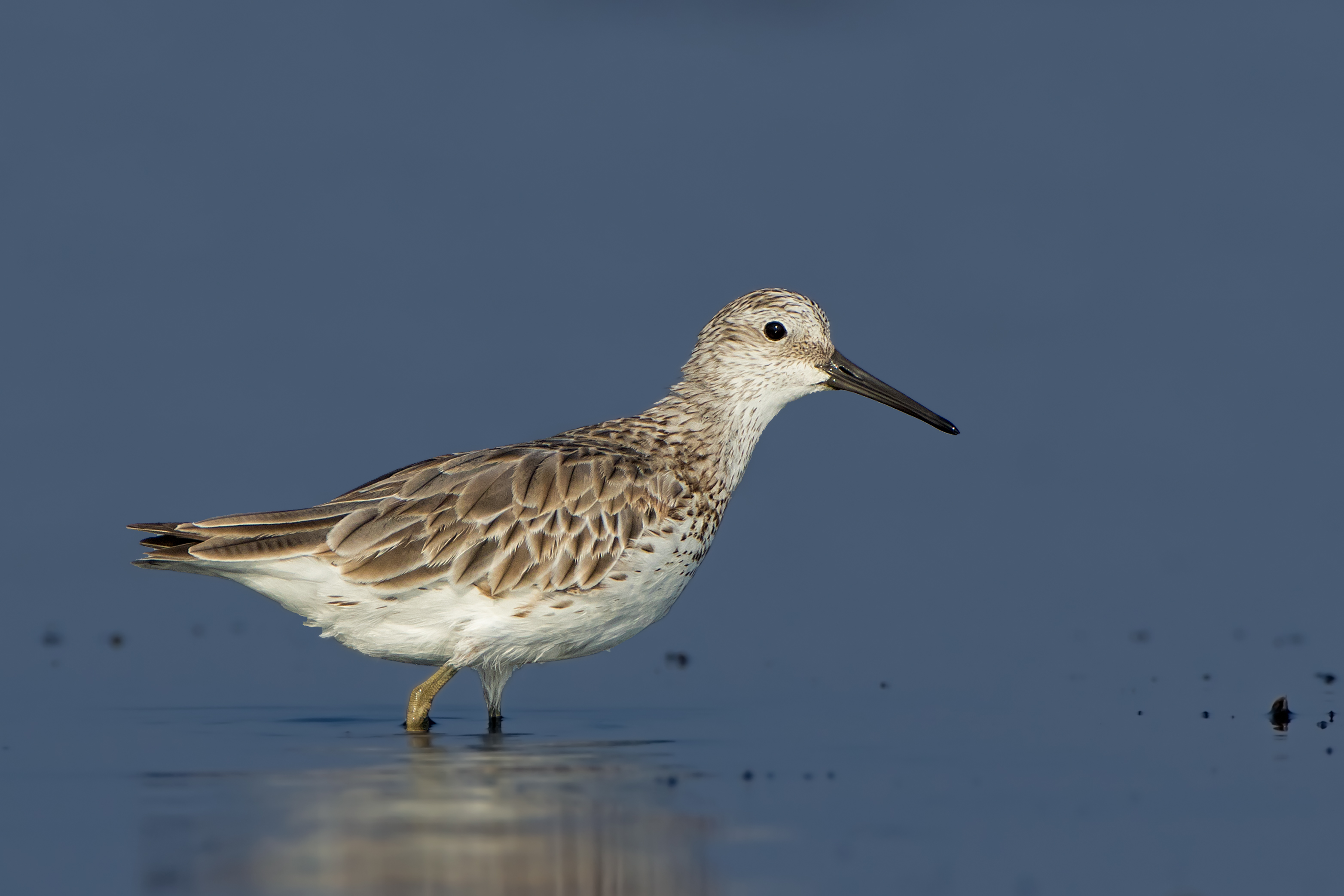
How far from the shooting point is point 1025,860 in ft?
24.8

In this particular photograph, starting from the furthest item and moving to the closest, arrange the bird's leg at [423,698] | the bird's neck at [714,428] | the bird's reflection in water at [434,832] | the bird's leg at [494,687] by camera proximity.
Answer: the bird's neck at [714,428] < the bird's leg at [494,687] < the bird's leg at [423,698] < the bird's reflection in water at [434,832]

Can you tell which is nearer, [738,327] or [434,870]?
[434,870]

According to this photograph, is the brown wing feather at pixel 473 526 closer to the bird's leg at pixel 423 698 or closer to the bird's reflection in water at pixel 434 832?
the bird's leg at pixel 423 698

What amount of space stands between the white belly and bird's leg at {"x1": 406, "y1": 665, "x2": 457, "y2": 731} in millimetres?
116

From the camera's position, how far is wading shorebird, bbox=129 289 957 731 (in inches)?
422

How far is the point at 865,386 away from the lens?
40.8 ft

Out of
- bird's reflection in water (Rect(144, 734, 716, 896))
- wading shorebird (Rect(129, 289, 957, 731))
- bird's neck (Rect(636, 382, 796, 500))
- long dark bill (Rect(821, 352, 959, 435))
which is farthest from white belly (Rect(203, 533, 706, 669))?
long dark bill (Rect(821, 352, 959, 435))

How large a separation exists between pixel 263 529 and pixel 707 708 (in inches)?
134

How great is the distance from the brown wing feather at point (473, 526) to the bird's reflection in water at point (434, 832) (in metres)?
1.53

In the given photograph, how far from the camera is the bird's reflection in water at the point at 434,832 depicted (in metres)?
7.13

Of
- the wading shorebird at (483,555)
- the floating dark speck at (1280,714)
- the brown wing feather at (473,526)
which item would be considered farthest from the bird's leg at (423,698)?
the floating dark speck at (1280,714)

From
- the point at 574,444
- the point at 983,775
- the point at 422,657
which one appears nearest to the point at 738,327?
the point at 574,444

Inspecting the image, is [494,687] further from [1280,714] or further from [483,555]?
[1280,714]

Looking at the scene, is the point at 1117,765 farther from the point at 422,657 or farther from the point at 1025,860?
the point at 422,657
